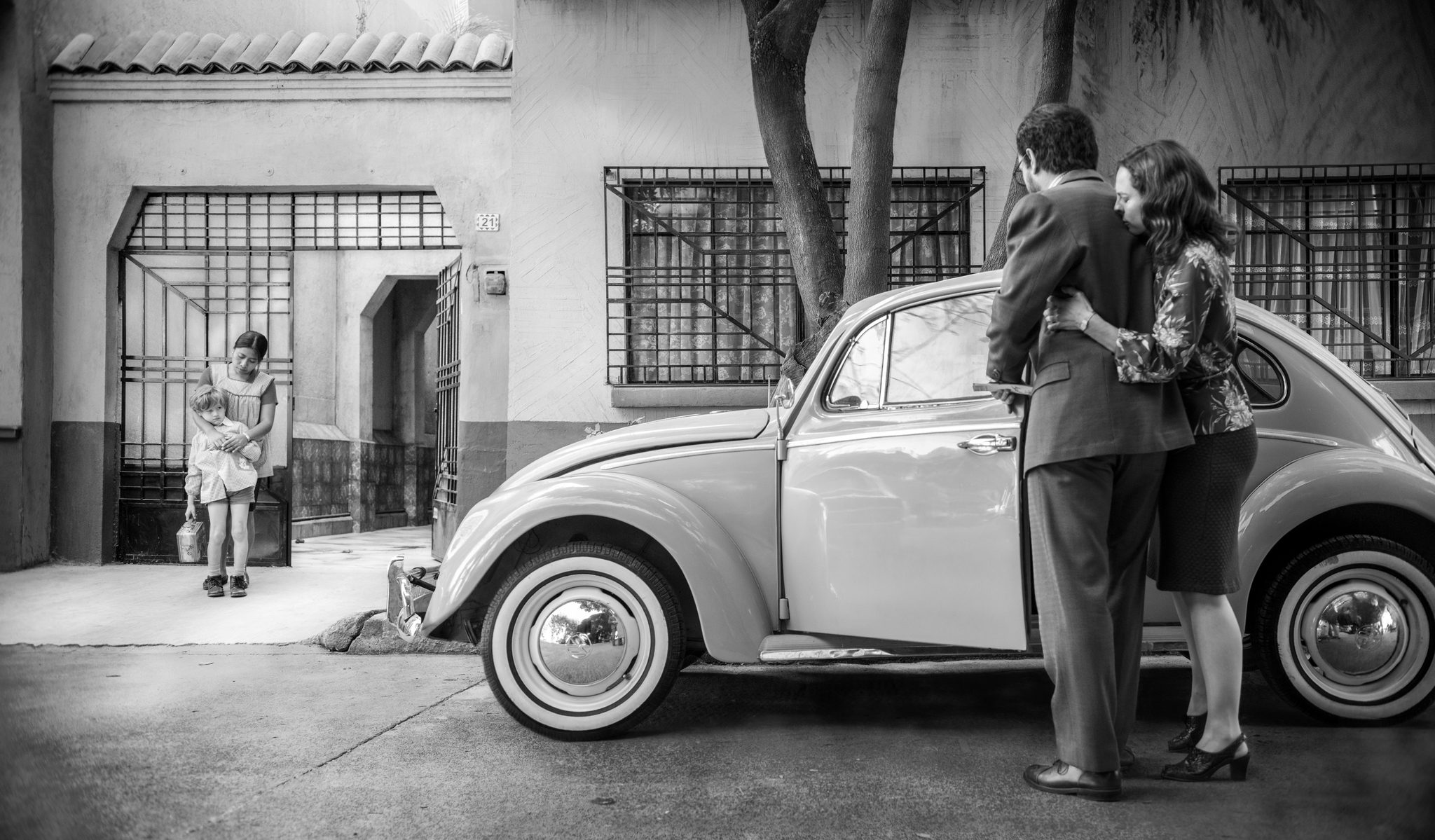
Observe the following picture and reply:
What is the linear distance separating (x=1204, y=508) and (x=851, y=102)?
17.4ft

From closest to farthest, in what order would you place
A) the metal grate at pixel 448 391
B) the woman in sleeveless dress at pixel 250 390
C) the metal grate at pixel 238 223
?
the woman in sleeveless dress at pixel 250 390 < the metal grate at pixel 238 223 < the metal grate at pixel 448 391

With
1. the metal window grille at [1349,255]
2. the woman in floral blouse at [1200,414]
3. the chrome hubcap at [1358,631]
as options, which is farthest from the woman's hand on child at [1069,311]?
the metal window grille at [1349,255]

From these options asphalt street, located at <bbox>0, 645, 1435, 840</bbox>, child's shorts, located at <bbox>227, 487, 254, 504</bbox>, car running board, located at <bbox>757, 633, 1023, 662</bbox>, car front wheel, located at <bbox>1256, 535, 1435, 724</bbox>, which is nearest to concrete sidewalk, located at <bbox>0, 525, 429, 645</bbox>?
child's shorts, located at <bbox>227, 487, 254, 504</bbox>

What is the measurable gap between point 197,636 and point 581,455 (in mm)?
3251

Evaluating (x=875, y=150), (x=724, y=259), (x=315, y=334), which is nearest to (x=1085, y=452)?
(x=875, y=150)

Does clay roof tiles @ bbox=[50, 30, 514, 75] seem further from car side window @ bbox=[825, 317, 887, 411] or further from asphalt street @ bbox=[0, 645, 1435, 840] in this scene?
car side window @ bbox=[825, 317, 887, 411]

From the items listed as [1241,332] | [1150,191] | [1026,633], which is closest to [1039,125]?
[1150,191]

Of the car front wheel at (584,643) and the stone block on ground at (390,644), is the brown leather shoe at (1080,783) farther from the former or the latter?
the stone block on ground at (390,644)

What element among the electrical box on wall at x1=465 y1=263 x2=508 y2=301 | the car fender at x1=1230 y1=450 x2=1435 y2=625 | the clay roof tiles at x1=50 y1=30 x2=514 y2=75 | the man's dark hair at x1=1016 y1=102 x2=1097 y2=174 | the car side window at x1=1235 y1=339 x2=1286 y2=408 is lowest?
the car fender at x1=1230 y1=450 x2=1435 y2=625

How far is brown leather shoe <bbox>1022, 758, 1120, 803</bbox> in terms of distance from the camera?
2842 millimetres

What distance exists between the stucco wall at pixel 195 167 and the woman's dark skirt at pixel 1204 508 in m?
6.00

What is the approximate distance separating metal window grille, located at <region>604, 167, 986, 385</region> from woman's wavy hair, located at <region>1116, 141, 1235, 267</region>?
4608mm

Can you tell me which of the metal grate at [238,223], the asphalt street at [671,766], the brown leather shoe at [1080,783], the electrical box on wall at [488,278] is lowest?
the asphalt street at [671,766]

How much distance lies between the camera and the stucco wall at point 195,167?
26.8 feet
